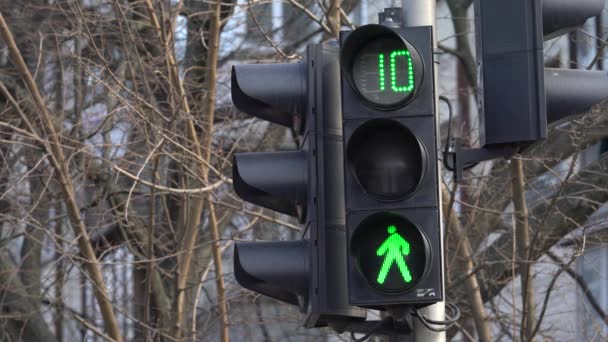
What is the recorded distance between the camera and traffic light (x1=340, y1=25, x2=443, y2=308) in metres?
4.50

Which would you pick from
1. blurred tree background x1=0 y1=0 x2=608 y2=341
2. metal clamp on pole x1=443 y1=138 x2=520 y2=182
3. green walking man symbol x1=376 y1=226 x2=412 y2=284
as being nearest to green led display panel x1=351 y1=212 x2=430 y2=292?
green walking man symbol x1=376 y1=226 x2=412 y2=284

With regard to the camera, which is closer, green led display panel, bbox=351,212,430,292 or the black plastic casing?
Result: green led display panel, bbox=351,212,430,292

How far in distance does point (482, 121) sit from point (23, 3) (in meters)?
9.74

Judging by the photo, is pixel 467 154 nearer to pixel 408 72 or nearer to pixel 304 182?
pixel 408 72

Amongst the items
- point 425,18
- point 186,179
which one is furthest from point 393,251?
point 186,179

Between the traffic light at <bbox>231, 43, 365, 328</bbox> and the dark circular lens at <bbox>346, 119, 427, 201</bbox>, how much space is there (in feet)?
1.20

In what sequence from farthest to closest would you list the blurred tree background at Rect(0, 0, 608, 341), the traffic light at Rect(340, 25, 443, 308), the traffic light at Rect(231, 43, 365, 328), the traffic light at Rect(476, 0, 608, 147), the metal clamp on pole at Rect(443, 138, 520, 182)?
1. the blurred tree background at Rect(0, 0, 608, 341)
2. the traffic light at Rect(231, 43, 365, 328)
3. the metal clamp on pole at Rect(443, 138, 520, 182)
4. the traffic light at Rect(476, 0, 608, 147)
5. the traffic light at Rect(340, 25, 443, 308)

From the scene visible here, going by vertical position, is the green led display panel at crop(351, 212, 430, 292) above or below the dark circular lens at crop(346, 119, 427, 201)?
below

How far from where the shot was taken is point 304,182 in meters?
5.09

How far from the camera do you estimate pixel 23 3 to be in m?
13.6

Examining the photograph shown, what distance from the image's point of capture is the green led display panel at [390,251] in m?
4.50

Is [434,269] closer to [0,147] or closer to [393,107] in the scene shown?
[393,107]

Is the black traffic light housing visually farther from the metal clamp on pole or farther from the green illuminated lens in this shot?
the green illuminated lens

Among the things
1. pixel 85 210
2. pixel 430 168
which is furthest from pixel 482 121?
pixel 85 210
